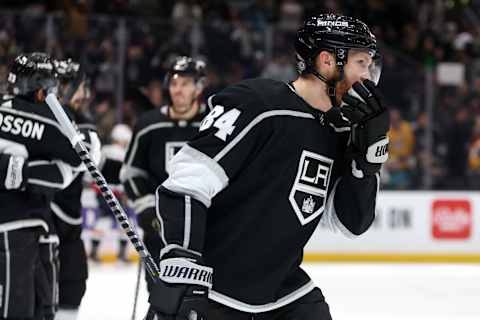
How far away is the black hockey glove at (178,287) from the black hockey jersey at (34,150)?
4.30ft

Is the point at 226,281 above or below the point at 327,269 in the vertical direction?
above

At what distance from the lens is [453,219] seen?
877 cm

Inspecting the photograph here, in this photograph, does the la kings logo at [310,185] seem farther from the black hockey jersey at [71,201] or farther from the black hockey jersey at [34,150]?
the black hockey jersey at [71,201]

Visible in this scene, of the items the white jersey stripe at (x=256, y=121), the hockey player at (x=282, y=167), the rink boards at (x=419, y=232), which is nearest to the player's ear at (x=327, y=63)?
the hockey player at (x=282, y=167)

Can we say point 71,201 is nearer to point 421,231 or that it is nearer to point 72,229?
point 72,229

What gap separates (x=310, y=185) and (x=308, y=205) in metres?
0.05

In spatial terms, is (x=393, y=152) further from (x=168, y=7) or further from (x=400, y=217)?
(x=168, y=7)

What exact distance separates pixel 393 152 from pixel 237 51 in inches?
64.7

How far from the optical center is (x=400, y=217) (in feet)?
28.5

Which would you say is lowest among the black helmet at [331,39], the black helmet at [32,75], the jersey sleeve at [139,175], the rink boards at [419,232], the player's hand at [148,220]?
the rink boards at [419,232]

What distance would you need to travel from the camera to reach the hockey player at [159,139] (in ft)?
14.9

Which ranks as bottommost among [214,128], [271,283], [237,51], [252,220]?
[271,283]

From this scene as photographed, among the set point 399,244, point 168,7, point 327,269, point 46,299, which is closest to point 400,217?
point 399,244

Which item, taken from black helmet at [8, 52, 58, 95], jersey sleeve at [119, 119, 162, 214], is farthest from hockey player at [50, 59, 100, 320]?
black helmet at [8, 52, 58, 95]
